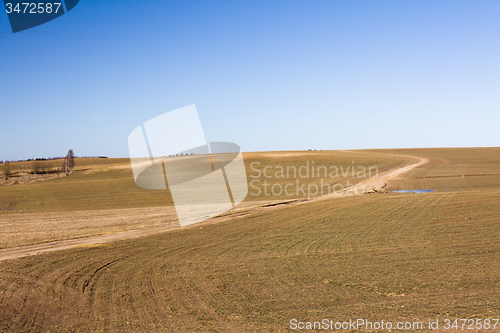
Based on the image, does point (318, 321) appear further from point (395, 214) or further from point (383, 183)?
point (383, 183)

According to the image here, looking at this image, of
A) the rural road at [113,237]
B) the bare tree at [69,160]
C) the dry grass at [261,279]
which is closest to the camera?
the dry grass at [261,279]

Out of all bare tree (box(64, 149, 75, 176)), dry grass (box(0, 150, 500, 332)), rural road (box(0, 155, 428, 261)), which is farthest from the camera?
bare tree (box(64, 149, 75, 176))

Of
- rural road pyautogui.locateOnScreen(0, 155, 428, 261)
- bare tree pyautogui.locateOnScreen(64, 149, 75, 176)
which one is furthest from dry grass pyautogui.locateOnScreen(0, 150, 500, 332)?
bare tree pyautogui.locateOnScreen(64, 149, 75, 176)

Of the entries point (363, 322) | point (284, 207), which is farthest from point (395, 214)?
point (363, 322)

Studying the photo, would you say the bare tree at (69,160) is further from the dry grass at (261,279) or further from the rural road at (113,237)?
the dry grass at (261,279)

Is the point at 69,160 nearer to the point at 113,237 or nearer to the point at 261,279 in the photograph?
the point at 113,237

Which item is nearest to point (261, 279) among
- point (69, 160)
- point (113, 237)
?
point (113, 237)

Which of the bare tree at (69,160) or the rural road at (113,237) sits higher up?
the bare tree at (69,160)

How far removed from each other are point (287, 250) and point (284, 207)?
35.3 ft

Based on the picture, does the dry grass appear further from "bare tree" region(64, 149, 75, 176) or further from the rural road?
"bare tree" region(64, 149, 75, 176)

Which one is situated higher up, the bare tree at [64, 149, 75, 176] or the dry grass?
the bare tree at [64, 149, 75, 176]

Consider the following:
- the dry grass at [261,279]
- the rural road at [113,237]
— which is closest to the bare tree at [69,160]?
the rural road at [113,237]

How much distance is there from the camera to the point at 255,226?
1808 centimetres

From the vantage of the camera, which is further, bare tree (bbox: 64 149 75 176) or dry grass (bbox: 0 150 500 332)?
bare tree (bbox: 64 149 75 176)
